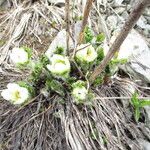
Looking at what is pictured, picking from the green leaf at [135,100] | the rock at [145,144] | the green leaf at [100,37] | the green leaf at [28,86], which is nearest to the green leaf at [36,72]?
the green leaf at [28,86]

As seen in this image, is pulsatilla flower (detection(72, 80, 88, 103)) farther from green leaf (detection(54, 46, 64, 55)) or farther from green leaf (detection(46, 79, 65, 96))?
green leaf (detection(54, 46, 64, 55))

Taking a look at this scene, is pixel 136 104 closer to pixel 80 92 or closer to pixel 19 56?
pixel 80 92

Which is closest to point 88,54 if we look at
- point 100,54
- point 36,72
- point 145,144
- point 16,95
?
point 100,54

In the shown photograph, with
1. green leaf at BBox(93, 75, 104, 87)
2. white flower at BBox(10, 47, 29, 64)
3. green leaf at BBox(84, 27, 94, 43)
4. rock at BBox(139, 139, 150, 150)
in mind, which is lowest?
rock at BBox(139, 139, 150, 150)

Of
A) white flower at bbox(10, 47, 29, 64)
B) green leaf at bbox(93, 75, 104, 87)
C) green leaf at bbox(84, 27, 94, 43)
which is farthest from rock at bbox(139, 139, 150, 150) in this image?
white flower at bbox(10, 47, 29, 64)

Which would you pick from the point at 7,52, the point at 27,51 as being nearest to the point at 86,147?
the point at 27,51

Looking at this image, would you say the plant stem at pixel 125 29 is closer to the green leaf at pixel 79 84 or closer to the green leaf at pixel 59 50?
the green leaf at pixel 79 84

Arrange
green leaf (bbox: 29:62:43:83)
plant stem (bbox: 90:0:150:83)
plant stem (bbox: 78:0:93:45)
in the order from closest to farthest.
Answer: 1. plant stem (bbox: 90:0:150:83)
2. plant stem (bbox: 78:0:93:45)
3. green leaf (bbox: 29:62:43:83)

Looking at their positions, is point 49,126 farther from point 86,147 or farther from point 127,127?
point 127,127
